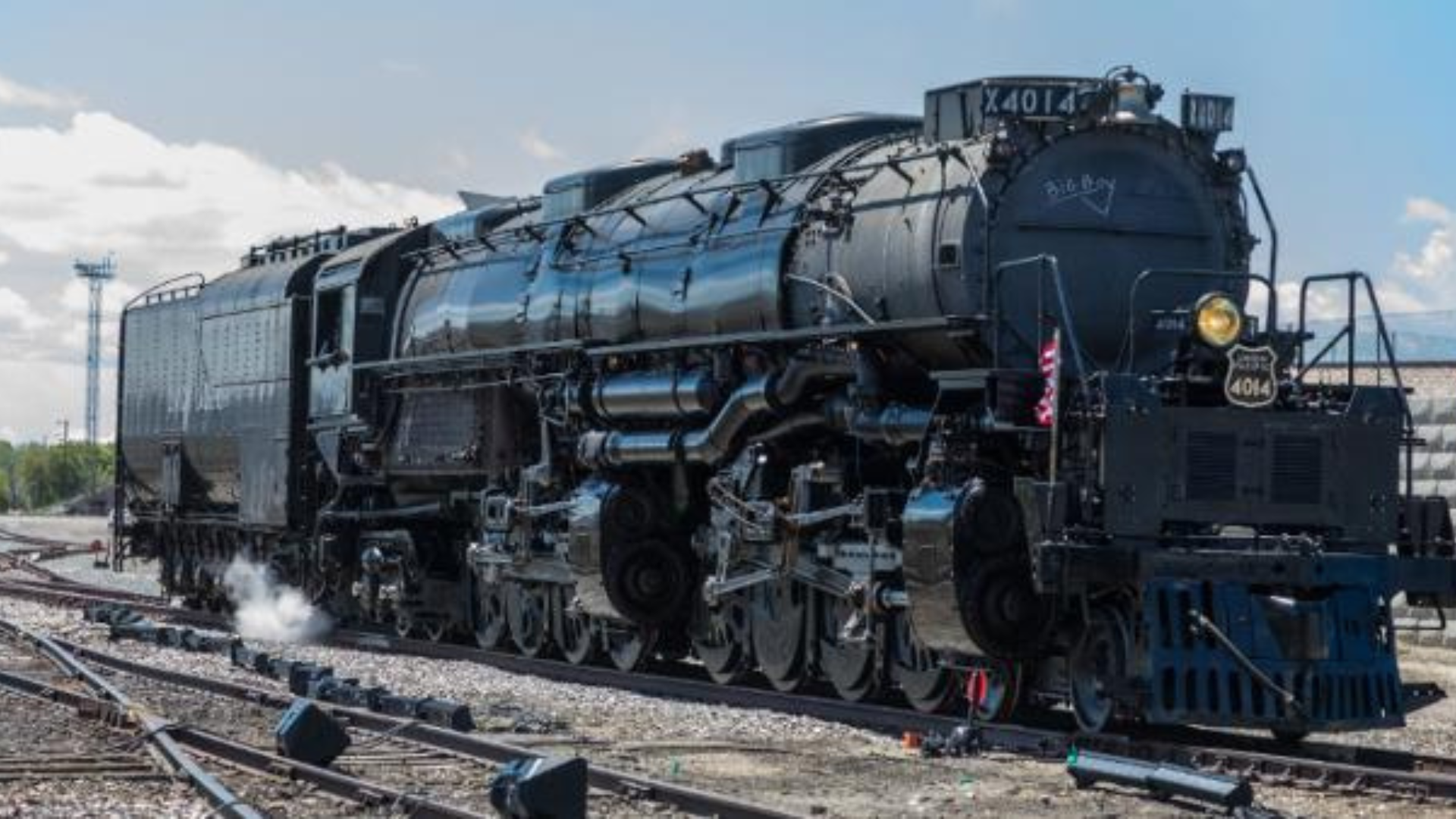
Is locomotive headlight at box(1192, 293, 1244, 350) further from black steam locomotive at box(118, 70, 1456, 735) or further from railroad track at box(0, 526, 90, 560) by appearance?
railroad track at box(0, 526, 90, 560)

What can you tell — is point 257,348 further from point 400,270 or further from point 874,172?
point 874,172

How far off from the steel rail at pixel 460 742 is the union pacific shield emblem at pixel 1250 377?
4961mm

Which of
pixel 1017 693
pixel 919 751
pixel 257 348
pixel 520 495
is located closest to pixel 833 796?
pixel 919 751

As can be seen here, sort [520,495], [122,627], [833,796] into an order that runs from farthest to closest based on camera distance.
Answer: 1. [122,627]
2. [520,495]
3. [833,796]

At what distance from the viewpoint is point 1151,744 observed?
12.4 m

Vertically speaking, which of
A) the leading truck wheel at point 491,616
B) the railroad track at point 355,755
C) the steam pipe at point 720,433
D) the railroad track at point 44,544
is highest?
the steam pipe at point 720,433

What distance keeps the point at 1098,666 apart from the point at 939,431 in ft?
6.31

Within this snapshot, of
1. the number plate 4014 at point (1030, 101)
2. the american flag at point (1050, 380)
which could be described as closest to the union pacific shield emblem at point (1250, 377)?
the american flag at point (1050, 380)

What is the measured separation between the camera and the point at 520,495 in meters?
20.2

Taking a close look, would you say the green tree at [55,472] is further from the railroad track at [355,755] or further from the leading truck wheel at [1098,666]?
the leading truck wheel at [1098,666]

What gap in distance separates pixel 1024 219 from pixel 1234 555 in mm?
2902

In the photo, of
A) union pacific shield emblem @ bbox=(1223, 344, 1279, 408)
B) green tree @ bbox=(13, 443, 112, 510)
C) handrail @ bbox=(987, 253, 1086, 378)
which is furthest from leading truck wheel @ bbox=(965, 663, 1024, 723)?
green tree @ bbox=(13, 443, 112, 510)

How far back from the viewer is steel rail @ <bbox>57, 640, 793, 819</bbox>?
10062mm

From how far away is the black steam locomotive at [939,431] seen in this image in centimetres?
1328
